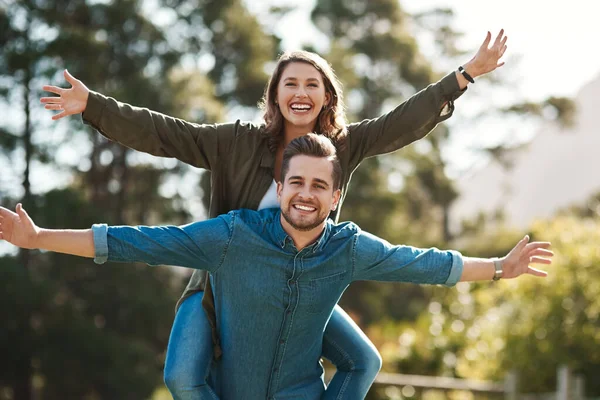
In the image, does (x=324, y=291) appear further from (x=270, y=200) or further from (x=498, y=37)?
(x=498, y=37)

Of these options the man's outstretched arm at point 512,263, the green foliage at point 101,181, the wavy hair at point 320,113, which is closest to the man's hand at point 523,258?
the man's outstretched arm at point 512,263

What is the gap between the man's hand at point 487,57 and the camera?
3.79 meters

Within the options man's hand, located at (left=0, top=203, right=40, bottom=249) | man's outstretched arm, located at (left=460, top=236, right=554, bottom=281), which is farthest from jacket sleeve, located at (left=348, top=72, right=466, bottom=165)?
man's hand, located at (left=0, top=203, right=40, bottom=249)

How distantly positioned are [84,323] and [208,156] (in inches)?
557

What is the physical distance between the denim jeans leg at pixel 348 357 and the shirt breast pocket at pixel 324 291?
0.97ft

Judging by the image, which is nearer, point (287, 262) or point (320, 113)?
point (287, 262)

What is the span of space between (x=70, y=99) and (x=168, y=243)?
2.68 ft

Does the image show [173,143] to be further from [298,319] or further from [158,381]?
[158,381]

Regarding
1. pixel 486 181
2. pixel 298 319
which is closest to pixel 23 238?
pixel 298 319

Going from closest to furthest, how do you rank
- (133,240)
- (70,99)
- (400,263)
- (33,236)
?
(33,236)
(133,240)
(400,263)
(70,99)

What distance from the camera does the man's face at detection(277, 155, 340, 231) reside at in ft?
11.0

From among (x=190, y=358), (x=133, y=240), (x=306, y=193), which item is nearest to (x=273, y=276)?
(x=306, y=193)

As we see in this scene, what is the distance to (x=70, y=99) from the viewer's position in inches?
140

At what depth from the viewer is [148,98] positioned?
18.1 meters
